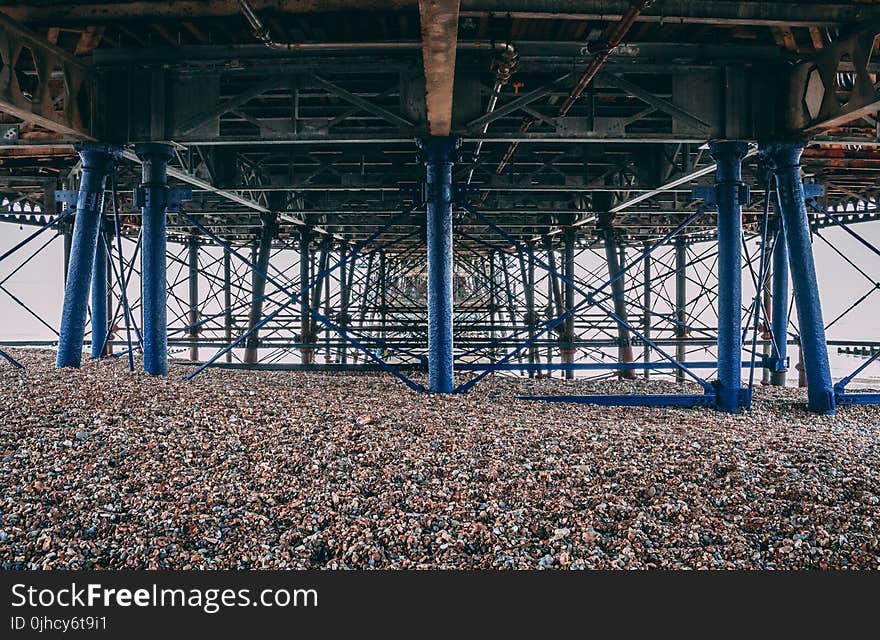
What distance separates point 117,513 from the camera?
11.7 ft

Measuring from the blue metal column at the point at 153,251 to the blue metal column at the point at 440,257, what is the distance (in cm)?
440

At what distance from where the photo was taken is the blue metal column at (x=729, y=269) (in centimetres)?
788

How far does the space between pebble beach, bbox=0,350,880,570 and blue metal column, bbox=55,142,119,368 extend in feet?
6.10

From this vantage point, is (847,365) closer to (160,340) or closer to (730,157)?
(730,157)

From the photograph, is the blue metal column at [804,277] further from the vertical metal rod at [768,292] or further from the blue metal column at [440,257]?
the blue metal column at [440,257]

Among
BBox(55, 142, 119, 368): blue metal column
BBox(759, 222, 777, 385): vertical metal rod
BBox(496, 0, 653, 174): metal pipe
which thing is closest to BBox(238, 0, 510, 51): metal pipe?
BBox(496, 0, 653, 174): metal pipe

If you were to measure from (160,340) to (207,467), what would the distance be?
198 inches

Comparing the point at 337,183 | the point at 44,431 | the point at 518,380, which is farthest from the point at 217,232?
the point at 44,431

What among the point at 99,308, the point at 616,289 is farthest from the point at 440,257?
the point at 616,289

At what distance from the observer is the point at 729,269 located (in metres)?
7.87

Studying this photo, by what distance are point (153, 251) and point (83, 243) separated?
3.23ft

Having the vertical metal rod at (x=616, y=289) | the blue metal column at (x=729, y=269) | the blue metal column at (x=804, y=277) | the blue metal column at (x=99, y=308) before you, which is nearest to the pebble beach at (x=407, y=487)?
the blue metal column at (x=804, y=277)

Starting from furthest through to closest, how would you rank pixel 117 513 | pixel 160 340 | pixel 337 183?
pixel 337 183, pixel 160 340, pixel 117 513

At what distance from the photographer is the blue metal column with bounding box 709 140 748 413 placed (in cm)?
788
